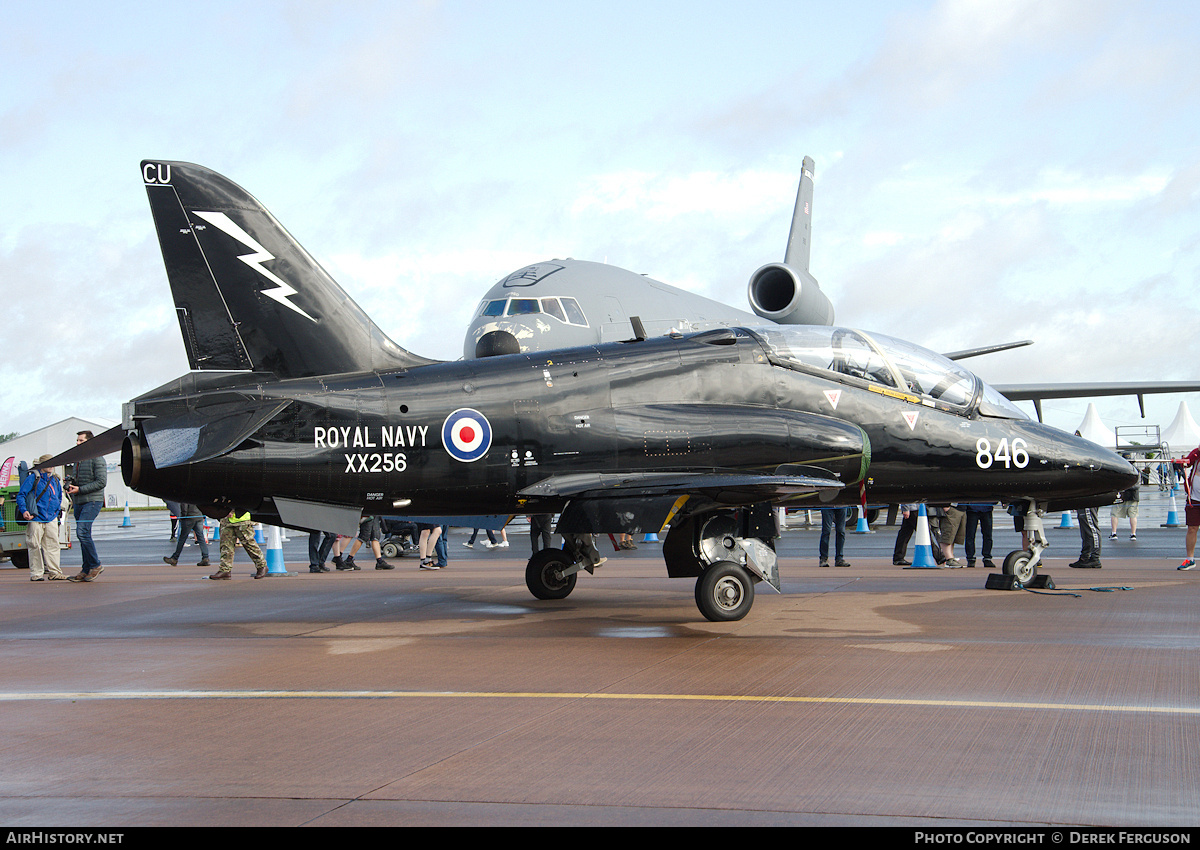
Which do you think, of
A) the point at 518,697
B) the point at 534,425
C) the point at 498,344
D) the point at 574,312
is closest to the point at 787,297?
the point at 574,312

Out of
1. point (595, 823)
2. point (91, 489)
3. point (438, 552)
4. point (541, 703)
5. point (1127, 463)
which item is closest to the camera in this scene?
point (595, 823)

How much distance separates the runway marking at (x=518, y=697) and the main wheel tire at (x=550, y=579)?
17.3 feet

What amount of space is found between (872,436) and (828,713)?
5357 mm

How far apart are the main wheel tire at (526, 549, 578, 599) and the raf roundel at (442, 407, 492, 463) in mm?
2503

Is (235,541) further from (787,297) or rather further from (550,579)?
(787,297)

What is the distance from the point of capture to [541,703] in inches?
236

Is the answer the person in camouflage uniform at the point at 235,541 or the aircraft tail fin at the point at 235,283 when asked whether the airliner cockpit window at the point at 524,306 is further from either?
the aircraft tail fin at the point at 235,283

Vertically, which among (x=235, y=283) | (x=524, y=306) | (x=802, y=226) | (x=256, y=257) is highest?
(x=802, y=226)

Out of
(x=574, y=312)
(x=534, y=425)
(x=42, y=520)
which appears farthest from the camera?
(x=574, y=312)

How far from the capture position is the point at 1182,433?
177 feet

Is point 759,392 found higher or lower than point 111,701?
higher

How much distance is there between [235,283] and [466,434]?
8.67 ft

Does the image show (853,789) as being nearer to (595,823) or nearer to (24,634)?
(595,823)

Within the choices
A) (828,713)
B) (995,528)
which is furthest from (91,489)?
(995,528)
